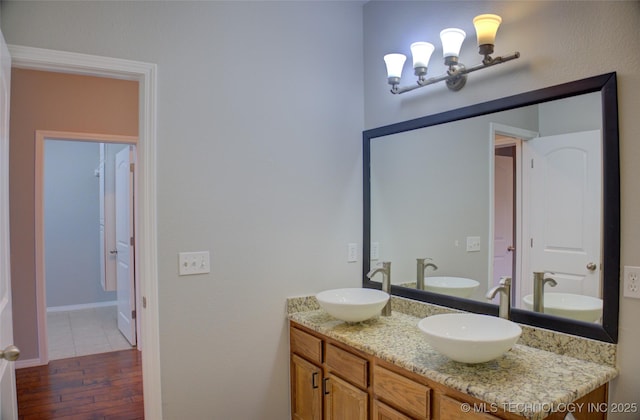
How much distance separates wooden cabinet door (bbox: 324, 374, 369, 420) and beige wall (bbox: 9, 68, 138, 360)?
3065 mm

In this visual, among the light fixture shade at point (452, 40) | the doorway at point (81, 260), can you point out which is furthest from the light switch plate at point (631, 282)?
the doorway at point (81, 260)

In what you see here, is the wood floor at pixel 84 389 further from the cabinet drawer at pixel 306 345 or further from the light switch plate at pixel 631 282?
the light switch plate at pixel 631 282

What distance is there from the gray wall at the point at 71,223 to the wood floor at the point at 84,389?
2172mm

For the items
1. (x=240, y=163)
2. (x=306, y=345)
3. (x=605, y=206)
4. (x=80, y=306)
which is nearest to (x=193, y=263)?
(x=240, y=163)

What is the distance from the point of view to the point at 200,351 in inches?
82.3

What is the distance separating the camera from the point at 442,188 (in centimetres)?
224

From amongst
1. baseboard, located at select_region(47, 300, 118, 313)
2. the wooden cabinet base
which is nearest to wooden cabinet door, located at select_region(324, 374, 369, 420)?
the wooden cabinet base

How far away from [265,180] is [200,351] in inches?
37.9

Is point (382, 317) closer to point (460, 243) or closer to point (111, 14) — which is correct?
point (460, 243)

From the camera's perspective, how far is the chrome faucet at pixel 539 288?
5.63ft

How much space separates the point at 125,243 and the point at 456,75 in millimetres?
3710

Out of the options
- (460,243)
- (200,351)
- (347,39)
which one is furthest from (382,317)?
(347,39)

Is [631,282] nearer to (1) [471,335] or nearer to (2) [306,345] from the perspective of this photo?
(1) [471,335]

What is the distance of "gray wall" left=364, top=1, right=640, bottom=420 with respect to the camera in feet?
4.74
